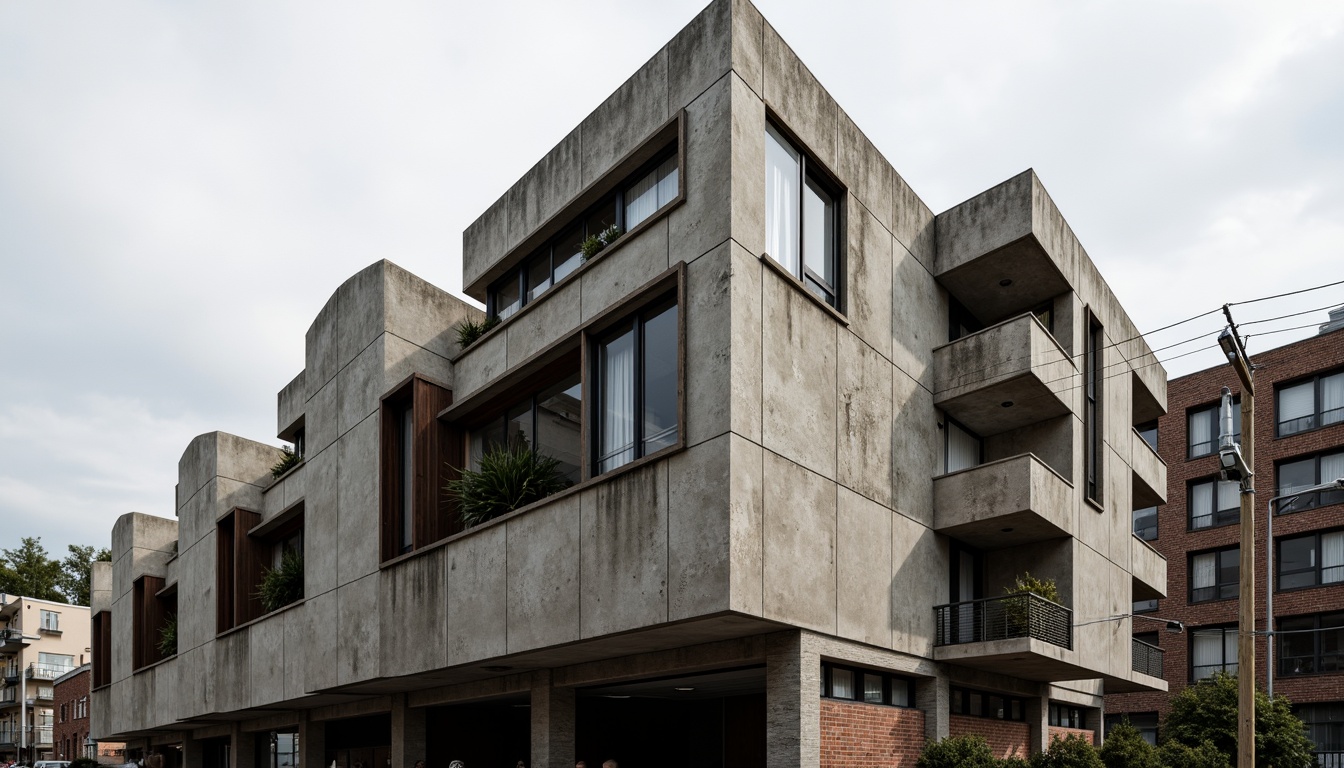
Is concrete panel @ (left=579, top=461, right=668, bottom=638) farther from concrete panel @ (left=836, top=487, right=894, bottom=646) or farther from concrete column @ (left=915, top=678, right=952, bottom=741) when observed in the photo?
concrete column @ (left=915, top=678, right=952, bottom=741)

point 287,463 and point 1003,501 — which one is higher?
point 287,463

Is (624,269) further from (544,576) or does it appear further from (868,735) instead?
A: (868,735)

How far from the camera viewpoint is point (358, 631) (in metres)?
23.0

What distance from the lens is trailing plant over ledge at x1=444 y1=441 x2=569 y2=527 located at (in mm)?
19500

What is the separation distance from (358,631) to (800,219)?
12813 mm

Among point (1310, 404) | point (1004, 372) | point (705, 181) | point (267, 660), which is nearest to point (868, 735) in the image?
point (1004, 372)

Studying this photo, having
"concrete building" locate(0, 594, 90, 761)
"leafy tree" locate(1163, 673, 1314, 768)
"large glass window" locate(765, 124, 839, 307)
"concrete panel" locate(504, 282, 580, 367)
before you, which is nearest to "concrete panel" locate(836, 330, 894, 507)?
"large glass window" locate(765, 124, 839, 307)

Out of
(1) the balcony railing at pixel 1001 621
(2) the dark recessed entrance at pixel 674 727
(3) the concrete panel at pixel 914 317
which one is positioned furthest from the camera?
(2) the dark recessed entrance at pixel 674 727

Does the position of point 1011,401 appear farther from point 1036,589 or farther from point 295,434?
point 295,434

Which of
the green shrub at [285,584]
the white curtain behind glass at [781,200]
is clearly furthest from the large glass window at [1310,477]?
the green shrub at [285,584]

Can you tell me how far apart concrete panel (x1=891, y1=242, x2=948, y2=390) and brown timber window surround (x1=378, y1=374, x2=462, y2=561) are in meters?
9.41

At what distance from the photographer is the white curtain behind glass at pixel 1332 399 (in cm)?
4078

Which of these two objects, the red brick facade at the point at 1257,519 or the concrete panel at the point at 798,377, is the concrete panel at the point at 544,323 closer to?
the concrete panel at the point at 798,377

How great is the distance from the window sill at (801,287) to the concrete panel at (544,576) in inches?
193
